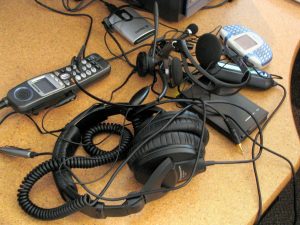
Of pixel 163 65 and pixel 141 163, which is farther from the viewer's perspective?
pixel 163 65

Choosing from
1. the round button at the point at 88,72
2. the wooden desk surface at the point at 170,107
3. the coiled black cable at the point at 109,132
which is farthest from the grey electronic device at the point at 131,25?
the coiled black cable at the point at 109,132

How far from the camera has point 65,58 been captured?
83 cm

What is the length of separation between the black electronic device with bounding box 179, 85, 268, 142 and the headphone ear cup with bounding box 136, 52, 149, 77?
3.9 inches

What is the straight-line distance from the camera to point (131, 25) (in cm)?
88

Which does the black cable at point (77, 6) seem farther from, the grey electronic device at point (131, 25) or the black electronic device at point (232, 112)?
the black electronic device at point (232, 112)

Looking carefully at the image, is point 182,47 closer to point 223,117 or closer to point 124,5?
point 223,117

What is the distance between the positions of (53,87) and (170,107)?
9.8 inches

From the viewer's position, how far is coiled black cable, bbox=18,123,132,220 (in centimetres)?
55

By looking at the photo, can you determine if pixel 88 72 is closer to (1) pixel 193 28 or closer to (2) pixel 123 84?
(2) pixel 123 84

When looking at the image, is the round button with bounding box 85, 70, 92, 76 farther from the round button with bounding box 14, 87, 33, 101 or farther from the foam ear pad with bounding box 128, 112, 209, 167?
the foam ear pad with bounding box 128, 112, 209, 167

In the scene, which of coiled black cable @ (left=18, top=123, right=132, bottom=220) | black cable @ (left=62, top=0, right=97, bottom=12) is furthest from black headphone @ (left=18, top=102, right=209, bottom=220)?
black cable @ (left=62, top=0, right=97, bottom=12)

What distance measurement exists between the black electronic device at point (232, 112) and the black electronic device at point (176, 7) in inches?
9.8

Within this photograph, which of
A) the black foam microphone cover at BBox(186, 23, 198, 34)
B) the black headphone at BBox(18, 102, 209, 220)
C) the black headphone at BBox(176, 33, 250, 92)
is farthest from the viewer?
the black foam microphone cover at BBox(186, 23, 198, 34)

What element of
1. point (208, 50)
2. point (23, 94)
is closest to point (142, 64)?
point (208, 50)
